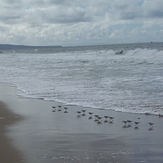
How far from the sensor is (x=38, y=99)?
12.9 metres

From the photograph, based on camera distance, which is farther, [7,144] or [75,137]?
[75,137]

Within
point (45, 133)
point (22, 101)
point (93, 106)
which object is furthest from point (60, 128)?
point (22, 101)

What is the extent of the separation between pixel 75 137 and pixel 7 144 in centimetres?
150

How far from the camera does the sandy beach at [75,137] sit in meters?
5.95

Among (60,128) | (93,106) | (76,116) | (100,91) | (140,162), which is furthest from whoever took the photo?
(100,91)

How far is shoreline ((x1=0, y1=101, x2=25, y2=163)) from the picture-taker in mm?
5884

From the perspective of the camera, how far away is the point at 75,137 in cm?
728

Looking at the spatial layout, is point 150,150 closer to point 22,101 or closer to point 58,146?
point 58,146

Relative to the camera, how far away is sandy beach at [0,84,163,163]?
5949 mm

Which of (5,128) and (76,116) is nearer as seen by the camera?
(5,128)

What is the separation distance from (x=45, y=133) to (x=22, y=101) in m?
5.23

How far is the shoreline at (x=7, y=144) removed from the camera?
232 inches

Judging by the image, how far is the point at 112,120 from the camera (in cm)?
895

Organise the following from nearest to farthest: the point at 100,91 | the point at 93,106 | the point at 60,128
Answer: the point at 60,128 < the point at 93,106 < the point at 100,91
